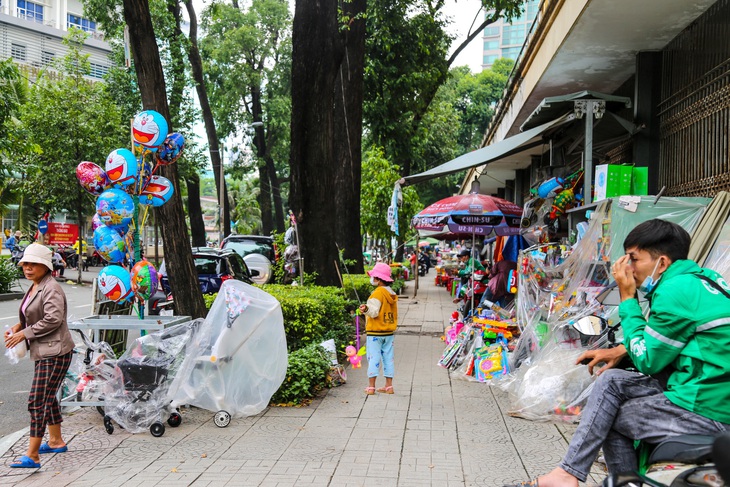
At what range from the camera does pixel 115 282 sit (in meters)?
6.37

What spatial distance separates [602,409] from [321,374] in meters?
4.51

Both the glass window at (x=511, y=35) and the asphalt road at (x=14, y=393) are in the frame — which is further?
the glass window at (x=511, y=35)

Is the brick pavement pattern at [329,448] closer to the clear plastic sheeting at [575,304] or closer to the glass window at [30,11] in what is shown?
the clear plastic sheeting at [575,304]

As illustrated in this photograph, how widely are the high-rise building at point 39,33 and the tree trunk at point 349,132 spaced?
3071 centimetres

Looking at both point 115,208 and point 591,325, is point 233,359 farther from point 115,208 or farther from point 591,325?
point 591,325

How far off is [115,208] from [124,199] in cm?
13

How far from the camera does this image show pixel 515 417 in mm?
6539

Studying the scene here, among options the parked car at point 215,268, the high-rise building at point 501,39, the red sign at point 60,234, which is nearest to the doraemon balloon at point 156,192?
the parked car at point 215,268

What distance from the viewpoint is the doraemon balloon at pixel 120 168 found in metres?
6.51

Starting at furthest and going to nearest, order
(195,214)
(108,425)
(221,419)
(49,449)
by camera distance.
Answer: (195,214)
(221,419)
(108,425)
(49,449)

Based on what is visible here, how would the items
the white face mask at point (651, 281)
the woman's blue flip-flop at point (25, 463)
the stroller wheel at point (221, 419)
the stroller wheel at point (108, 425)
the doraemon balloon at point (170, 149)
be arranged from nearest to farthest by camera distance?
the white face mask at point (651, 281), the woman's blue flip-flop at point (25, 463), the stroller wheel at point (108, 425), the stroller wheel at point (221, 419), the doraemon balloon at point (170, 149)

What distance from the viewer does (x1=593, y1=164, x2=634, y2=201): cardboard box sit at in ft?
23.0

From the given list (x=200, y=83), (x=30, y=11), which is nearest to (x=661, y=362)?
(x=200, y=83)

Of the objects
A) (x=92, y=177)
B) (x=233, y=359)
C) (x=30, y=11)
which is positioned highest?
(x=30, y=11)
